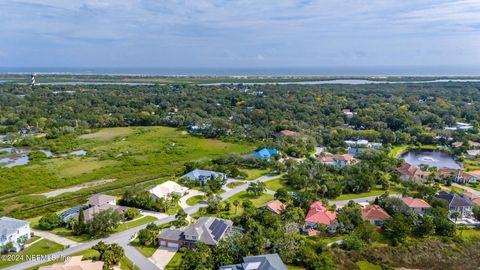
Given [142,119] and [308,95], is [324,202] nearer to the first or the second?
[142,119]

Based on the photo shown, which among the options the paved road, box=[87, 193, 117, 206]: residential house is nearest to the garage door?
the paved road

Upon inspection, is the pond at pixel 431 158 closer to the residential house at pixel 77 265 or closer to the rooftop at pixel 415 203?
the rooftop at pixel 415 203

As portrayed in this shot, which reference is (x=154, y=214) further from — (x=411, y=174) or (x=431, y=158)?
(x=431, y=158)

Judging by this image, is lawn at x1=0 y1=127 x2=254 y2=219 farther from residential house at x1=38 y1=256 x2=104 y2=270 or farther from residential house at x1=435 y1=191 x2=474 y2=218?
residential house at x1=435 y1=191 x2=474 y2=218

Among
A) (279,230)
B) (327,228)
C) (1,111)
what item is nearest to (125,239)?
(279,230)

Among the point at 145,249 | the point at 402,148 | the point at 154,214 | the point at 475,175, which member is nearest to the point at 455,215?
the point at 475,175

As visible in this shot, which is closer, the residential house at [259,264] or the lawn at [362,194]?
the residential house at [259,264]

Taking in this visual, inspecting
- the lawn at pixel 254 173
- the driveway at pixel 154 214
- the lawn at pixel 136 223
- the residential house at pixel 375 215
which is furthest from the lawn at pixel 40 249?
the residential house at pixel 375 215
